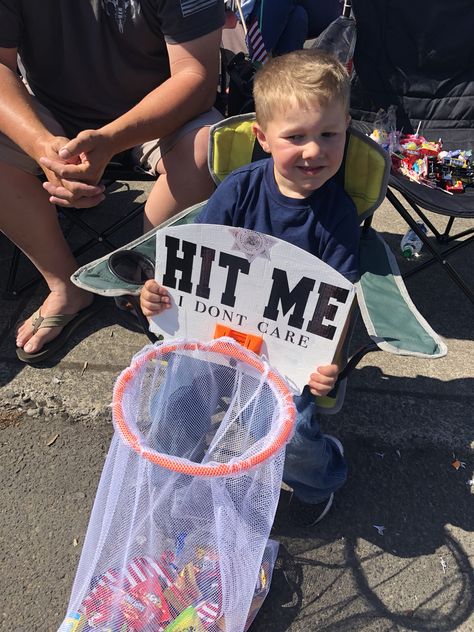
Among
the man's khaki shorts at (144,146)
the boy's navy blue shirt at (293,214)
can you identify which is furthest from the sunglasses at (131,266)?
the man's khaki shorts at (144,146)

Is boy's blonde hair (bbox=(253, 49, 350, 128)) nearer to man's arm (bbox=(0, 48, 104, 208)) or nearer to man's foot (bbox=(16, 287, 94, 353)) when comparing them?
man's arm (bbox=(0, 48, 104, 208))

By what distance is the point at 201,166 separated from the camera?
1.99 m

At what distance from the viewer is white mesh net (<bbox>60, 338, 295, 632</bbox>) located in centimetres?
120

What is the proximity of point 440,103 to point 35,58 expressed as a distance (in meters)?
2.02

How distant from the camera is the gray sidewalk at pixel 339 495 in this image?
60.5 inches

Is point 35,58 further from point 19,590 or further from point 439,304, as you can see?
point 439,304

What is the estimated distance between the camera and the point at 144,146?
221cm

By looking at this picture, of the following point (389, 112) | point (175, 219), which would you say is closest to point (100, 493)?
point (175, 219)

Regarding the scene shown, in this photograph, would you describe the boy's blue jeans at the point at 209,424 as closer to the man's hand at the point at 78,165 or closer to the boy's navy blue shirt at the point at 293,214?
the boy's navy blue shirt at the point at 293,214

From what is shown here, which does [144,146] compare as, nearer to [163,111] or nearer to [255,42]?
[163,111]

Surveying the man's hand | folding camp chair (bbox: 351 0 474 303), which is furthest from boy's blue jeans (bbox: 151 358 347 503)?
folding camp chair (bbox: 351 0 474 303)

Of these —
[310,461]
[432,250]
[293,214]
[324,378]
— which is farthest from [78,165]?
[432,250]

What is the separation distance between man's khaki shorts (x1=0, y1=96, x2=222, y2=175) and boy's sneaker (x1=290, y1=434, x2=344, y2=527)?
1203 millimetres

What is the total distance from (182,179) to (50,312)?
77 cm
